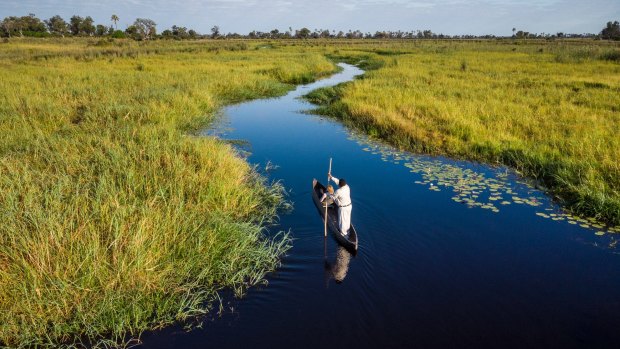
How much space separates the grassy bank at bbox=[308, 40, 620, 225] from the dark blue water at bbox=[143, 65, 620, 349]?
0.89 m

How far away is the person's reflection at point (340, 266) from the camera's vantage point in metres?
5.79

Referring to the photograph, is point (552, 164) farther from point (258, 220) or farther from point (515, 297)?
point (258, 220)

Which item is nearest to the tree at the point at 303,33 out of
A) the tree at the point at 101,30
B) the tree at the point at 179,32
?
the tree at the point at 179,32

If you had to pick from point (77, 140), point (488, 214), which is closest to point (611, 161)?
point (488, 214)

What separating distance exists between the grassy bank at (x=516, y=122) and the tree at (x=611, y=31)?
291 ft

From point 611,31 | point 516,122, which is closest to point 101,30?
point 516,122

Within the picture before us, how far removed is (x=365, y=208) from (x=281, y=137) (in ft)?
20.8

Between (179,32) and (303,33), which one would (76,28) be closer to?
(179,32)

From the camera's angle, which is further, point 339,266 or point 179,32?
point 179,32

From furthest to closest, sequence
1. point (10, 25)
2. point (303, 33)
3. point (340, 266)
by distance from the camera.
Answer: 1. point (303, 33)
2. point (10, 25)
3. point (340, 266)

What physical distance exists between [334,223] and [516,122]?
30.5ft

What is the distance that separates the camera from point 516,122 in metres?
12.8

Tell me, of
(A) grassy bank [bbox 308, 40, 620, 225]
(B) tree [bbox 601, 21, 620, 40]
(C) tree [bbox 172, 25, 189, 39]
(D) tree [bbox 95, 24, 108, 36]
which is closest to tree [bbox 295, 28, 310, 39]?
(C) tree [bbox 172, 25, 189, 39]

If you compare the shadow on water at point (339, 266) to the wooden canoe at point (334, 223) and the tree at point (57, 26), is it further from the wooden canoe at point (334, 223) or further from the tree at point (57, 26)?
the tree at point (57, 26)
